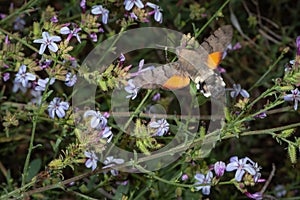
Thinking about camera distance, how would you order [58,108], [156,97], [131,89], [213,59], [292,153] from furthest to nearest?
[156,97]
[58,108]
[131,89]
[213,59]
[292,153]

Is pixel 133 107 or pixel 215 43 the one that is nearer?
pixel 215 43

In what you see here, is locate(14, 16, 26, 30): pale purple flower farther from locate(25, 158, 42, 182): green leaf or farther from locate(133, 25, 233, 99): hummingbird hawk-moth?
locate(133, 25, 233, 99): hummingbird hawk-moth

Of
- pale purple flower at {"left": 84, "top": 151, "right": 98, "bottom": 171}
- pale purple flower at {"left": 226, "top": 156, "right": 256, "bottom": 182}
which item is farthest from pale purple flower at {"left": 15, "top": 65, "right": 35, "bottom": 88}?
pale purple flower at {"left": 226, "top": 156, "right": 256, "bottom": 182}

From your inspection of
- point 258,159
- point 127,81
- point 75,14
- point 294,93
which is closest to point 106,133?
point 127,81

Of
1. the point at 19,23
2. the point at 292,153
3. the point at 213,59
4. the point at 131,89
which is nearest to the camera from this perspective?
the point at 292,153

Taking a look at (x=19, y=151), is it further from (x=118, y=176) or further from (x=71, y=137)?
(x=118, y=176)

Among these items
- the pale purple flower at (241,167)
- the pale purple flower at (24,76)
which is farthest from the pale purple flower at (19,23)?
the pale purple flower at (241,167)

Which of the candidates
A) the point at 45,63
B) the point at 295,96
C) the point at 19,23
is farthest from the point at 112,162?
the point at 19,23

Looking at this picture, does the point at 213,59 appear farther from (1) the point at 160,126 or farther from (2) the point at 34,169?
(2) the point at 34,169
